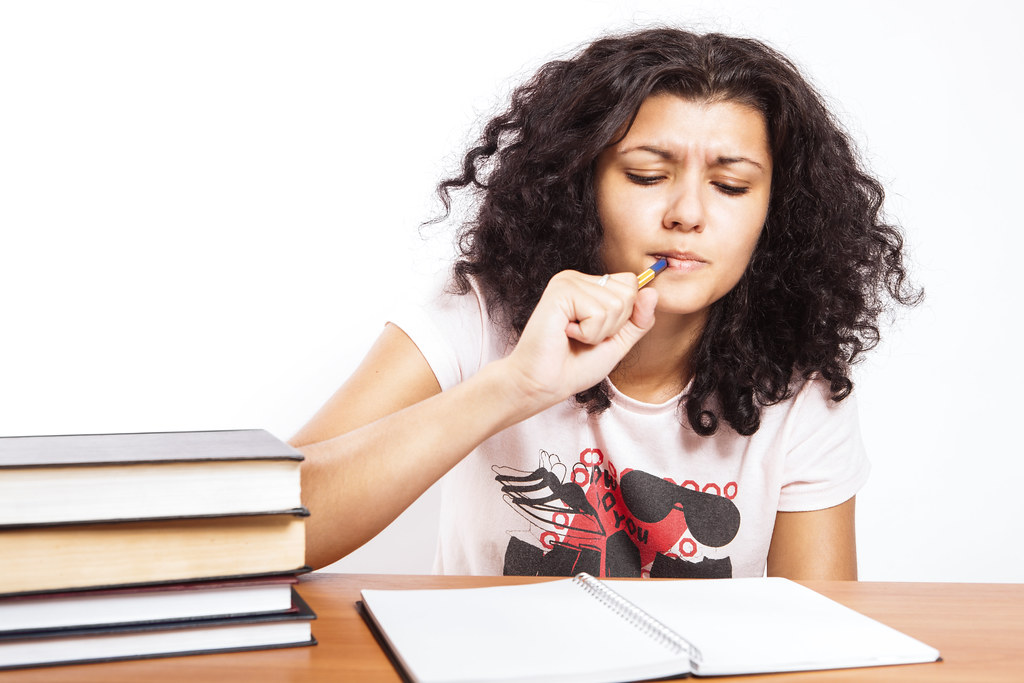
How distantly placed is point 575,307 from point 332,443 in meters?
0.28

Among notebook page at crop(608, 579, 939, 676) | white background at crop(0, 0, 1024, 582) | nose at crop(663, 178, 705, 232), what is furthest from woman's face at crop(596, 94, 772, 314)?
white background at crop(0, 0, 1024, 582)

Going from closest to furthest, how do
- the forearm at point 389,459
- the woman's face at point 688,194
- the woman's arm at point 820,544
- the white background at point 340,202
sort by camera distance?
1. the forearm at point 389,459
2. the woman's face at point 688,194
3. the woman's arm at point 820,544
4. the white background at point 340,202

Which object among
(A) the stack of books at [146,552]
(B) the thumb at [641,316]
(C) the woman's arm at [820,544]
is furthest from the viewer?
(C) the woman's arm at [820,544]

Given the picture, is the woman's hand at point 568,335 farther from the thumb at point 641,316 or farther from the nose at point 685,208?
the nose at point 685,208

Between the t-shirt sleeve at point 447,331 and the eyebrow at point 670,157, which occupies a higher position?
the eyebrow at point 670,157

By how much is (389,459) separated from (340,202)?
1.06 m

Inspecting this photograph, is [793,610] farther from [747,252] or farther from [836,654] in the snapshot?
[747,252]

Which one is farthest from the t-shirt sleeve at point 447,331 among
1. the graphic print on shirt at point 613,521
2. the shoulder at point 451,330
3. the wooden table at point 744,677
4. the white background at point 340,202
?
the white background at point 340,202

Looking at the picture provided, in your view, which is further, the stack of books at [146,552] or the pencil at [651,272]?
the pencil at [651,272]

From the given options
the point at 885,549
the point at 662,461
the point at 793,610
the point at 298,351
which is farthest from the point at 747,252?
the point at 885,549

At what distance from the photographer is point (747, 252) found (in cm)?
124

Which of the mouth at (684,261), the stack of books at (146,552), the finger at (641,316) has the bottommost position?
the stack of books at (146,552)

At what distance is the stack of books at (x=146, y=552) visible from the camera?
0.58 metres

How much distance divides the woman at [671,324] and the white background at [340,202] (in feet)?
1.69
